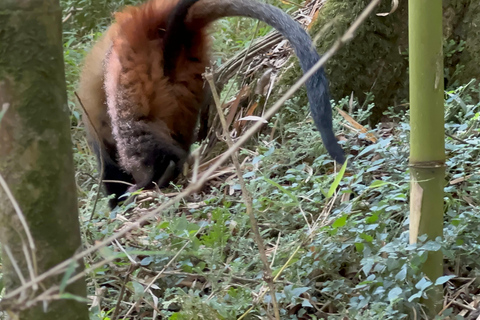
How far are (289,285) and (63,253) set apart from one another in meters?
0.71

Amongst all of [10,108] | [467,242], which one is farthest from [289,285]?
[10,108]

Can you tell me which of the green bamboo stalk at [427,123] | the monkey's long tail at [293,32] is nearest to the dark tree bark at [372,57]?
the monkey's long tail at [293,32]

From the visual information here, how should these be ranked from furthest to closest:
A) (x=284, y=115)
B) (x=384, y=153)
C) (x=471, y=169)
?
(x=284, y=115)
(x=384, y=153)
(x=471, y=169)

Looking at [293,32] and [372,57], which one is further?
[372,57]

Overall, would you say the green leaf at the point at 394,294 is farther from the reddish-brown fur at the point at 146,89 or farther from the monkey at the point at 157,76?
the reddish-brown fur at the point at 146,89

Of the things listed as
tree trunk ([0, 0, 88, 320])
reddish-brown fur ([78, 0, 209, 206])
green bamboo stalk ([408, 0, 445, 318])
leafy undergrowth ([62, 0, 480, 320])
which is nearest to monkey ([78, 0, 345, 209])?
reddish-brown fur ([78, 0, 209, 206])

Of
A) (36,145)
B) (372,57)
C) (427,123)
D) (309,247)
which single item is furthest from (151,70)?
(36,145)

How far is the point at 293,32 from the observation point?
80.7 inches

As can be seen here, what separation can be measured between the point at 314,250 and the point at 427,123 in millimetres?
504

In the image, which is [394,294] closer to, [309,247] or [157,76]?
[309,247]

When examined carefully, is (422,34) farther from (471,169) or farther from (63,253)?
(63,253)

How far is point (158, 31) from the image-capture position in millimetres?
2480

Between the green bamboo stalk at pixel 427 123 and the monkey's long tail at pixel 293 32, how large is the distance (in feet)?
1.24

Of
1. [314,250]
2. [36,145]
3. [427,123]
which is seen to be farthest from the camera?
[314,250]
